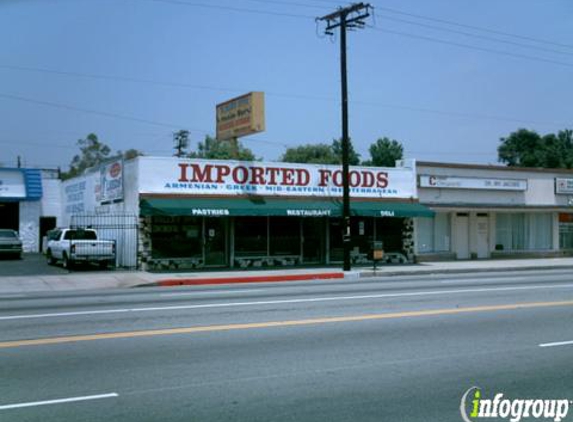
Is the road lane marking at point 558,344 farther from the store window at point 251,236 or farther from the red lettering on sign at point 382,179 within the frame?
the red lettering on sign at point 382,179

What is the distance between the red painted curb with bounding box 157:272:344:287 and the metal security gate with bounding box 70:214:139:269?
495 centimetres

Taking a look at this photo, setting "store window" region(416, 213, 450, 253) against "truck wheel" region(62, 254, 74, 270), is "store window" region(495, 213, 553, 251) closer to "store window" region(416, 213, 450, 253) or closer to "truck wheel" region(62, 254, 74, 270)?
"store window" region(416, 213, 450, 253)

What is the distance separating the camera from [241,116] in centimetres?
2962

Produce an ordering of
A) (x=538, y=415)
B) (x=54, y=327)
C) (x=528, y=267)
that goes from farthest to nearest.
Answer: (x=528, y=267), (x=54, y=327), (x=538, y=415)

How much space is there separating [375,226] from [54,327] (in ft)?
72.8

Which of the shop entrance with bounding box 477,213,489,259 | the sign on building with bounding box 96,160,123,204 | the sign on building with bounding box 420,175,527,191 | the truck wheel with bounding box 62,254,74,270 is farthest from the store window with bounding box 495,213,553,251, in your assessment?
the truck wheel with bounding box 62,254,74,270

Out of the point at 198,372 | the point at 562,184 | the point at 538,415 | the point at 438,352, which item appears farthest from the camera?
the point at 562,184

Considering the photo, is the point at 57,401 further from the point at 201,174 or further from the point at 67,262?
the point at 201,174

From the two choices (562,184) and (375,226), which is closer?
(375,226)

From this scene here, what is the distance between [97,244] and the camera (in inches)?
1057

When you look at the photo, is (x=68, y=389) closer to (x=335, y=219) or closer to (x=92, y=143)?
(x=335, y=219)

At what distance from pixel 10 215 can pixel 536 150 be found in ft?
234

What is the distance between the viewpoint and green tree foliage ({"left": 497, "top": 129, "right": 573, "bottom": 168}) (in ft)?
288

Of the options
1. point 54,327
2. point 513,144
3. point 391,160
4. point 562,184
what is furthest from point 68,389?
point 513,144
